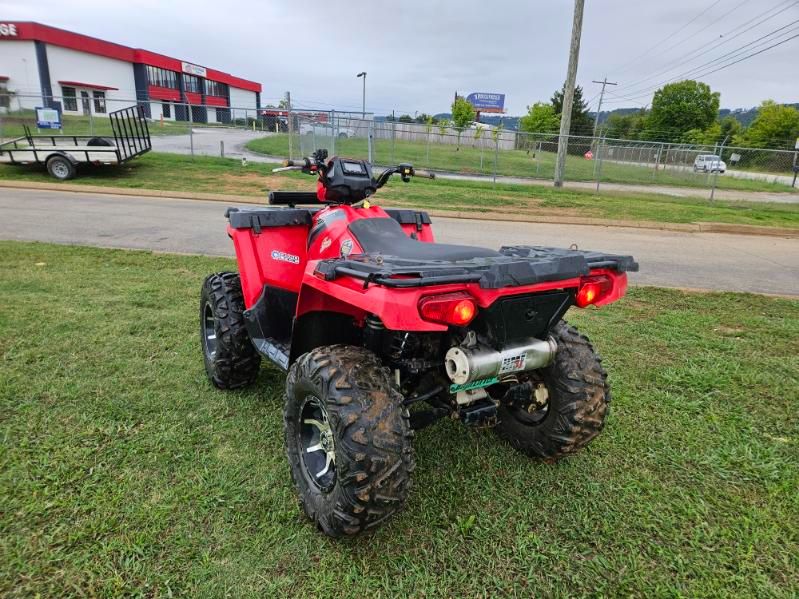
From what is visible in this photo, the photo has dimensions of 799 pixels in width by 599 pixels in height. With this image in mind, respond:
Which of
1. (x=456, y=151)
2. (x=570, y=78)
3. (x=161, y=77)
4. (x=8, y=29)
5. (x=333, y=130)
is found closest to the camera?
(x=570, y=78)

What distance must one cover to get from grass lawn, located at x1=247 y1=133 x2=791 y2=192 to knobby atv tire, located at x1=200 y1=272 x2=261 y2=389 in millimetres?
16968

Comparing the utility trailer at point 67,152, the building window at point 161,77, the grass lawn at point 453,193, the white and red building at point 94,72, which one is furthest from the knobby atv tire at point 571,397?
the building window at point 161,77

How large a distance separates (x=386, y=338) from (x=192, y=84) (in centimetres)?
7774

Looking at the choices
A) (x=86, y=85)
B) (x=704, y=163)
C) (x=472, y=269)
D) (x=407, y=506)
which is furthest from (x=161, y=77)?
(x=472, y=269)

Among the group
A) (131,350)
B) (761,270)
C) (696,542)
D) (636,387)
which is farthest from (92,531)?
(761,270)

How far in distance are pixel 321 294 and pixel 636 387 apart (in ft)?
8.89

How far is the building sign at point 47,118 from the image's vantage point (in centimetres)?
2047

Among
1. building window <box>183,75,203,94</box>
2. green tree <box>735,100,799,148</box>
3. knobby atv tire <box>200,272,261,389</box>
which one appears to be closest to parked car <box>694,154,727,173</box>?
knobby atv tire <box>200,272,261,389</box>

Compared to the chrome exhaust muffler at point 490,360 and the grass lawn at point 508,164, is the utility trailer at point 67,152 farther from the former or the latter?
the chrome exhaust muffler at point 490,360

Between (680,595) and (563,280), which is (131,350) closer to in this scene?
(563,280)

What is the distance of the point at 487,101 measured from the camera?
11312 centimetres

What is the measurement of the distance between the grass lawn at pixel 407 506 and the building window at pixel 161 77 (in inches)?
2642

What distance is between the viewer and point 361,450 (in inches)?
85.8

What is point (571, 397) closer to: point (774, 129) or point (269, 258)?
point (269, 258)
